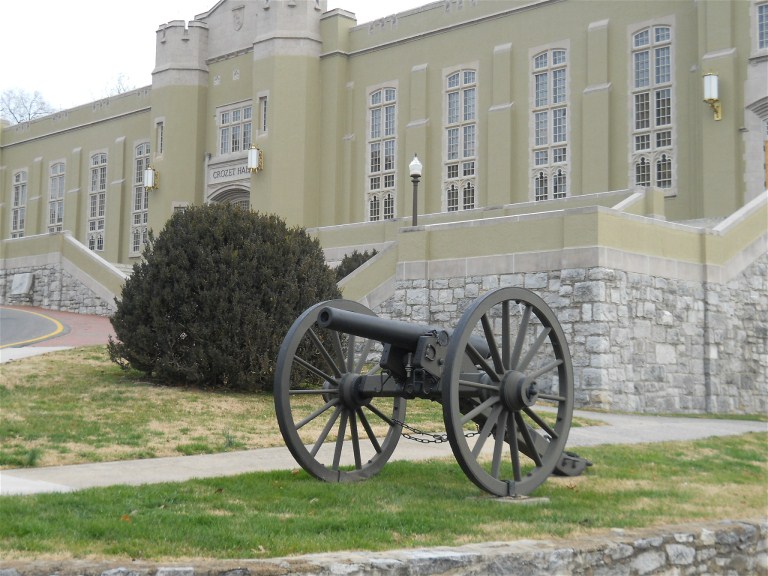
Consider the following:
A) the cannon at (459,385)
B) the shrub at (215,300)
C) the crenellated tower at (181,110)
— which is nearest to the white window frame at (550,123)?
the crenellated tower at (181,110)

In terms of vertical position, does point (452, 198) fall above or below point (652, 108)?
below

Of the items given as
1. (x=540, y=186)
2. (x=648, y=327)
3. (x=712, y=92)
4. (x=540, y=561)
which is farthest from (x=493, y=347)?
(x=540, y=186)

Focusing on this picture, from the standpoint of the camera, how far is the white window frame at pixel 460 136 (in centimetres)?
3177

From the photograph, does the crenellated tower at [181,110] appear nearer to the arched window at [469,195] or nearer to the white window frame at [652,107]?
the arched window at [469,195]

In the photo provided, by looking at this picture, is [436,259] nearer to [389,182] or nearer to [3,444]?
[3,444]

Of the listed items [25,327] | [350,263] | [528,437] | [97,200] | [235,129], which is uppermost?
[235,129]

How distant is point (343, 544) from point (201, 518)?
3.74 feet

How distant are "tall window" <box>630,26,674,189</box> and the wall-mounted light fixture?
1.98 metres

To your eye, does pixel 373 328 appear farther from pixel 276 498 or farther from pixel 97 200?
pixel 97 200

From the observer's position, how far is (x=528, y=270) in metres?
18.6

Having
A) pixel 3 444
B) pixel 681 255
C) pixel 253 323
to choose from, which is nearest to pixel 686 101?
pixel 681 255

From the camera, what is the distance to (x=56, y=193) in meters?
47.0

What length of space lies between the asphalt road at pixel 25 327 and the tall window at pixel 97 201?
15942 mm

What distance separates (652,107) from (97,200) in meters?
26.7
